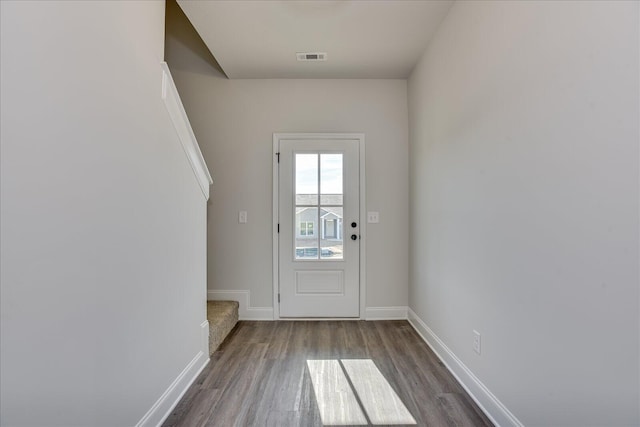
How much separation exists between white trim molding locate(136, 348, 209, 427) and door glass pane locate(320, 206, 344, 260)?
1.50 meters

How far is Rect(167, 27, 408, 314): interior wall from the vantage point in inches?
126

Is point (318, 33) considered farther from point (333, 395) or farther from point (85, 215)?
point (333, 395)

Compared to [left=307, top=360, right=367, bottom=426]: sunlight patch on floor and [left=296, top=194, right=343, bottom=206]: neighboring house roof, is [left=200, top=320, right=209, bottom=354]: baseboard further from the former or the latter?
[left=296, top=194, right=343, bottom=206]: neighboring house roof

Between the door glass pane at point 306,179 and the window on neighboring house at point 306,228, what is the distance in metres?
0.20

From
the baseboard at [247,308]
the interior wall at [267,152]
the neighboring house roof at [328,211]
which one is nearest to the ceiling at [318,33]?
the interior wall at [267,152]

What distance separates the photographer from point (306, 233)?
3.20m

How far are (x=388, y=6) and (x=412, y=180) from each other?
61.3 inches

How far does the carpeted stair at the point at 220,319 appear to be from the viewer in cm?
242

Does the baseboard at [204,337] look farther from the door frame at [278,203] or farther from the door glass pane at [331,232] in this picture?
the door glass pane at [331,232]

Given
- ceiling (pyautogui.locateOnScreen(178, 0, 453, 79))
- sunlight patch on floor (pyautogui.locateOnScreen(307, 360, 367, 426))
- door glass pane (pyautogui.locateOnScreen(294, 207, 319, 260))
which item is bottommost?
sunlight patch on floor (pyautogui.locateOnScreen(307, 360, 367, 426))

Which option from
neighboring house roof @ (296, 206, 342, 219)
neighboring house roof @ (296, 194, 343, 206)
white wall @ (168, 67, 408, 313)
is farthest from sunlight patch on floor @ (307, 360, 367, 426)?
neighboring house roof @ (296, 194, 343, 206)

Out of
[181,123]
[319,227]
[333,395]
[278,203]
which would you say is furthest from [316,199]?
[333,395]

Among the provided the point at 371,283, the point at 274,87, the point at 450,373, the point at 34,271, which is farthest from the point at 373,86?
the point at 34,271

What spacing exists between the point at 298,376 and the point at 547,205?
70.9 inches
